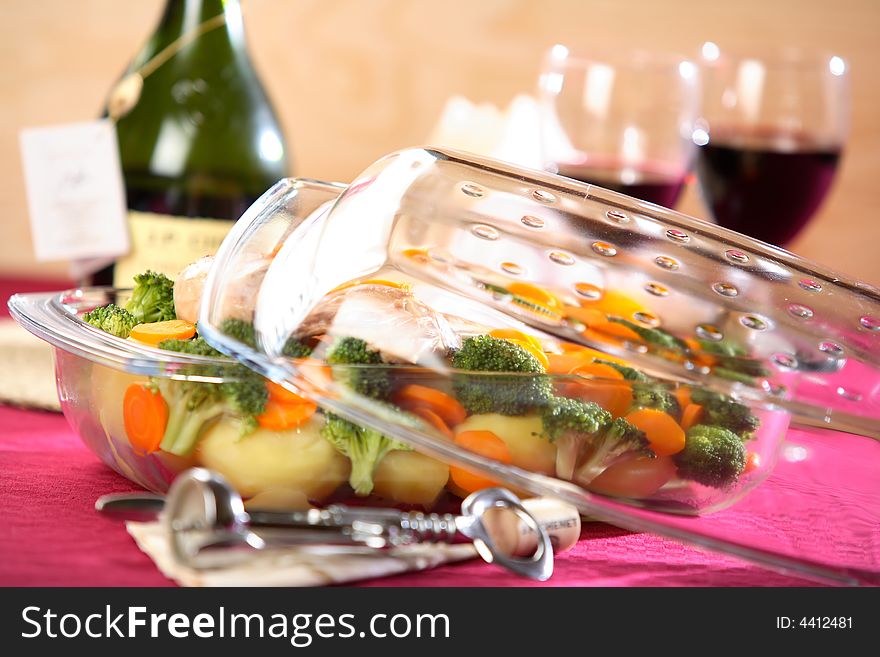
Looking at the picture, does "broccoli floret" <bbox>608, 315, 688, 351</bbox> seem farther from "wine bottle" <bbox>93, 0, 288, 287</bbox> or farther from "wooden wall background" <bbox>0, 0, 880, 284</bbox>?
"wooden wall background" <bbox>0, 0, 880, 284</bbox>

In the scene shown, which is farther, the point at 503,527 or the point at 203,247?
the point at 203,247

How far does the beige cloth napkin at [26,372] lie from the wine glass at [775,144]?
1.98ft

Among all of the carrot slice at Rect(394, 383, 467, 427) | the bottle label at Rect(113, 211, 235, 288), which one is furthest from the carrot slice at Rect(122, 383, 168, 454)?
the bottle label at Rect(113, 211, 235, 288)

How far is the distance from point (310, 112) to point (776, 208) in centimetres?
63

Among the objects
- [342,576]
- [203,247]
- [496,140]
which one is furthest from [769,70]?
[342,576]

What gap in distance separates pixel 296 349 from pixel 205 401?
4 cm

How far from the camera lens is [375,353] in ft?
1.46

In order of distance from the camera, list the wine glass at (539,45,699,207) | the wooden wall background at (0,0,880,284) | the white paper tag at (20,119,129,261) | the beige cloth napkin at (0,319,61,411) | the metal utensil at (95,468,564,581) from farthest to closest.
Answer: the wooden wall background at (0,0,880,284) < the wine glass at (539,45,699,207) < the white paper tag at (20,119,129,261) < the beige cloth napkin at (0,319,61,411) < the metal utensil at (95,468,564,581)

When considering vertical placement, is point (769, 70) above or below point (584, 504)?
above

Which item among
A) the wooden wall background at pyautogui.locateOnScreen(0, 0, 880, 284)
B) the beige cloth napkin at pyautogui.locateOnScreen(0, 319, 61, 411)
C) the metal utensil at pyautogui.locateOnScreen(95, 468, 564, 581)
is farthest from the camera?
the wooden wall background at pyautogui.locateOnScreen(0, 0, 880, 284)

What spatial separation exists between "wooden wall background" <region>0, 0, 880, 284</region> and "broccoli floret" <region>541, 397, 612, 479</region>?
0.98 metres

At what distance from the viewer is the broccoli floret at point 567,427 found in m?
0.43

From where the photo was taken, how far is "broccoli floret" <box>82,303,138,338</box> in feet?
1.67
